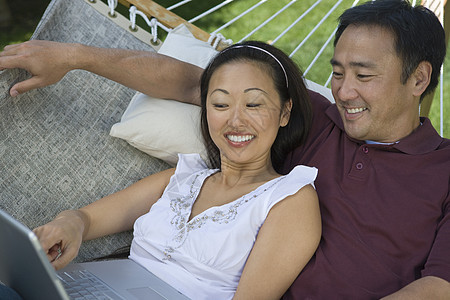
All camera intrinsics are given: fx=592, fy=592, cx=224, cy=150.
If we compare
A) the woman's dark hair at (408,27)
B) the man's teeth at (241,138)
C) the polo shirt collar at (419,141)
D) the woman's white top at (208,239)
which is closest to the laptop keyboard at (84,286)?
the woman's white top at (208,239)

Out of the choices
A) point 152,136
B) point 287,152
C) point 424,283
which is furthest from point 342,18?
point 424,283

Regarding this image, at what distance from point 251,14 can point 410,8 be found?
2.72 meters

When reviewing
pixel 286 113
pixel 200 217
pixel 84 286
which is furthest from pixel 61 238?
pixel 286 113

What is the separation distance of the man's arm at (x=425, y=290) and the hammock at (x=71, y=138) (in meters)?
0.95

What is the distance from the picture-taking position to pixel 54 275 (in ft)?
3.59

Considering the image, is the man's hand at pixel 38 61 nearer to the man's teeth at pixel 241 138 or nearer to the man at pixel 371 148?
the man at pixel 371 148

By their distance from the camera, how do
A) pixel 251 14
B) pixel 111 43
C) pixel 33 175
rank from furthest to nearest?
pixel 251 14 → pixel 111 43 → pixel 33 175

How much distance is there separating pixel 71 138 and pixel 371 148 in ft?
3.50

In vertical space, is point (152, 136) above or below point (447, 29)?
below

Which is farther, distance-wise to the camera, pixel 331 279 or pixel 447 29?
pixel 447 29

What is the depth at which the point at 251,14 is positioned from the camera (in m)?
4.50

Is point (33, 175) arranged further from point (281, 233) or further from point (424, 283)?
point (424, 283)

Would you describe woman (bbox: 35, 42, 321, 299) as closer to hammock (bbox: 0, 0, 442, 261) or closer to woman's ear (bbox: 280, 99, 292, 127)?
woman's ear (bbox: 280, 99, 292, 127)

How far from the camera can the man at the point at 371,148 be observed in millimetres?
1629
